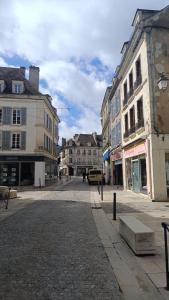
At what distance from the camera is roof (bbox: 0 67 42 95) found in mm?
32750

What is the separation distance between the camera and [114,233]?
25.8 ft

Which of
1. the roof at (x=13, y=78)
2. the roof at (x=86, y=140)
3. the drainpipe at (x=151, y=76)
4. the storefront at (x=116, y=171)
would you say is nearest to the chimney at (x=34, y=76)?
the roof at (x=13, y=78)

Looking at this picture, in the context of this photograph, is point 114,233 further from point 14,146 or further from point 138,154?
point 14,146

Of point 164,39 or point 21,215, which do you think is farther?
point 164,39

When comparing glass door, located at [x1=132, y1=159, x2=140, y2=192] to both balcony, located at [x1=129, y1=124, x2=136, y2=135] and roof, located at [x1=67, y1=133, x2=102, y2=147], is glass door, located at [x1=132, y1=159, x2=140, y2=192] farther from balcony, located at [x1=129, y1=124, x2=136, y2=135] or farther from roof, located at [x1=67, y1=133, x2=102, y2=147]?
roof, located at [x1=67, y1=133, x2=102, y2=147]

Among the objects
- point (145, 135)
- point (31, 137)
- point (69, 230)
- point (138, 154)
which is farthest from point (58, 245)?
point (31, 137)

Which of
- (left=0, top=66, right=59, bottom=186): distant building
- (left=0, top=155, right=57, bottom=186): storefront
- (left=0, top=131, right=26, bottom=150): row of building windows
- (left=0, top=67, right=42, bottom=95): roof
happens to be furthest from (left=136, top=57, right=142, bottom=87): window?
(left=0, top=131, right=26, bottom=150): row of building windows

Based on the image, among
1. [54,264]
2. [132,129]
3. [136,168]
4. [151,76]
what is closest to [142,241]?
[54,264]

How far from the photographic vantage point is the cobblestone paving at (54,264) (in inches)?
162

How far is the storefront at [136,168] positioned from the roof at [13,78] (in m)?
14.8

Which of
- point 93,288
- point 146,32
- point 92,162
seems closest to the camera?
point 93,288

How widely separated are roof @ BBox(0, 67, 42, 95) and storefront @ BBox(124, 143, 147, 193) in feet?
48.5

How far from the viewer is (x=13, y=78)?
34.1 metres

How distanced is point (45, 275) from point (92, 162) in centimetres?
8345
